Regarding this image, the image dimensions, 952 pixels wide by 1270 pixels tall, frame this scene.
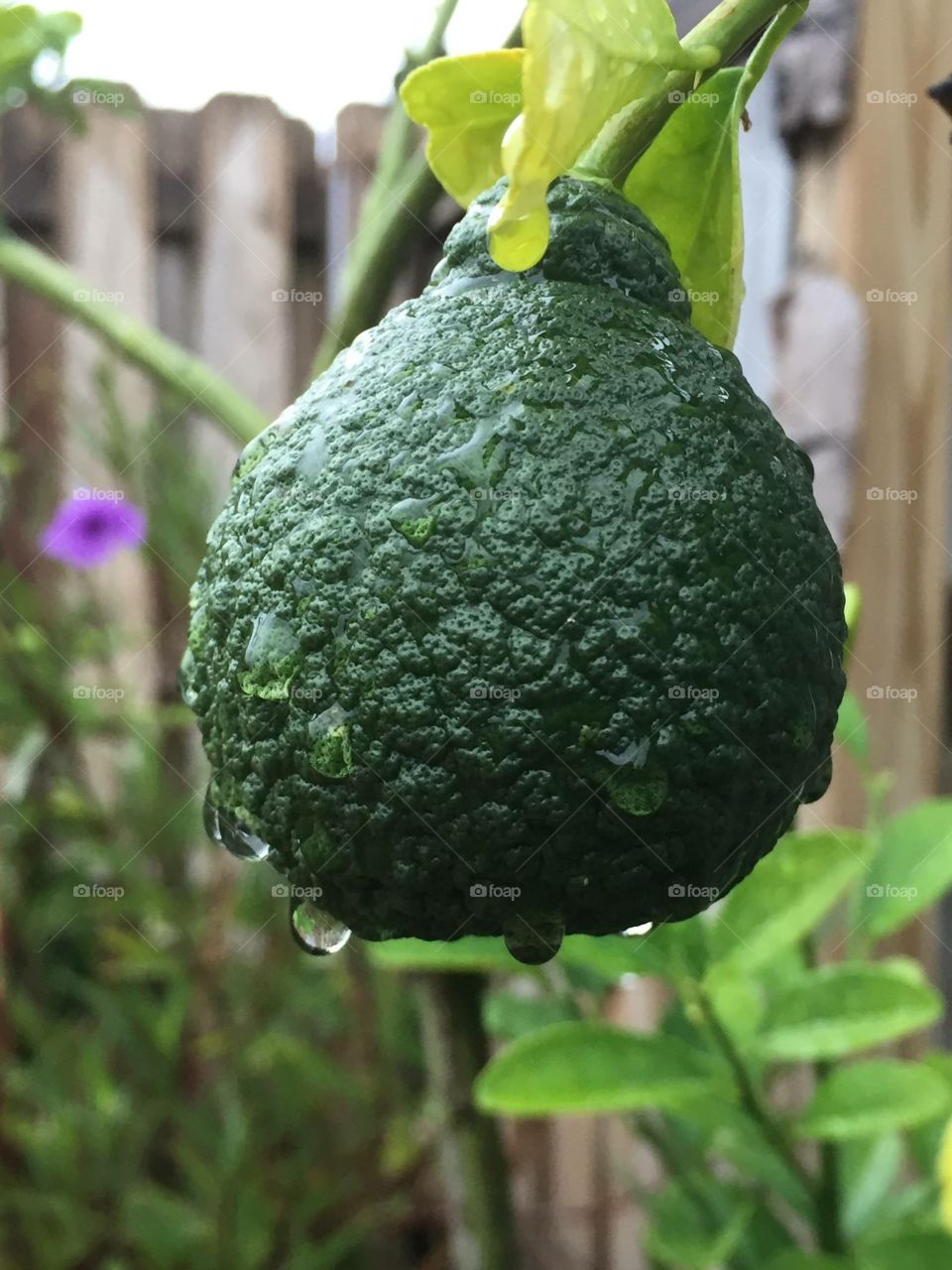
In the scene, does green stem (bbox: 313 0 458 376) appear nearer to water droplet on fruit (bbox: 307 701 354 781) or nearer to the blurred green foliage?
water droplet on fruit (bbox: 307 701 354 781)

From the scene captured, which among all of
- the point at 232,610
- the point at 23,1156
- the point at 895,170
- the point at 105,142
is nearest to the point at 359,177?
the point at 105,142

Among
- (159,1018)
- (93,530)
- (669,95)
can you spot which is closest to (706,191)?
(669,95)

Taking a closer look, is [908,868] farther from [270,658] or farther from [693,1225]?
[270,658]

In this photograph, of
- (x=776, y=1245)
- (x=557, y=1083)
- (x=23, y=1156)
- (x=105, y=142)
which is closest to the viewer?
(x=557, y=1083)

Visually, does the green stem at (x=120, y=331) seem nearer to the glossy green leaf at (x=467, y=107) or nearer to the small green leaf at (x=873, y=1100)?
the glossy green leaf at (x=467, y=107)

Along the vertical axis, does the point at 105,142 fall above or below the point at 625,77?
above

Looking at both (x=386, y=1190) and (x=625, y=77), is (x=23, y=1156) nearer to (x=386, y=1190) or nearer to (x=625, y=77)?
(x=386, y=1190)

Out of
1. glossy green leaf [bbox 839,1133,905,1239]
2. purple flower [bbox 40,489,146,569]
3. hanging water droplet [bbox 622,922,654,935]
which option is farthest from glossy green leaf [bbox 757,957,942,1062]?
purple flower [bbox 40,489,146,569]
